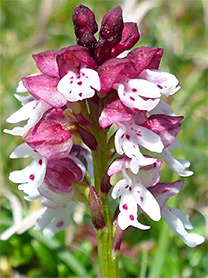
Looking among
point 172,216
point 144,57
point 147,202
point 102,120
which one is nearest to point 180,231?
point 172,216

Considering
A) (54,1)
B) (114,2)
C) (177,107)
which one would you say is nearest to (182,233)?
(177,107)

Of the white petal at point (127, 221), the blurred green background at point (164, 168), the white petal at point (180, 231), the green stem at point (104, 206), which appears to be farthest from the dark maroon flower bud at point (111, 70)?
the blurred green background at point (164, 168)

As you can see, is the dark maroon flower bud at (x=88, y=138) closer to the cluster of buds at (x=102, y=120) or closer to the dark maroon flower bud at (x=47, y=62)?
the cluster of buds at (x=102, y=120)

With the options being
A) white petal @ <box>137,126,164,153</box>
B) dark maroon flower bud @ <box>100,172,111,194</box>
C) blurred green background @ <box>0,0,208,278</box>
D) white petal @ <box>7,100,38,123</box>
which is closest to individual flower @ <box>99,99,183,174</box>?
white petal @ <box>137,126,164,153</box>

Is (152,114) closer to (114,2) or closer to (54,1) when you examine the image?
(54,1)

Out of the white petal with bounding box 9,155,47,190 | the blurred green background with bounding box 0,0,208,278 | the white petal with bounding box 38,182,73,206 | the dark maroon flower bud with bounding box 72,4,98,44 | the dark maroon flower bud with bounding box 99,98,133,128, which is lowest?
the blurred green background with bounding box 0,0,208,278

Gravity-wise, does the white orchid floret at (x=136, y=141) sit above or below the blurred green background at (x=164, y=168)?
above

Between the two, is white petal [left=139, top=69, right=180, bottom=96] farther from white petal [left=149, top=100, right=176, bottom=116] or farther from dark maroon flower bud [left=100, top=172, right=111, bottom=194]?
dark maroon flower bud [left=100, top=172, right=111, bottom=194]

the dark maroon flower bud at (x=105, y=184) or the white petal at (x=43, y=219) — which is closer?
the dark maroon flower bud at (x=105, y=184)
